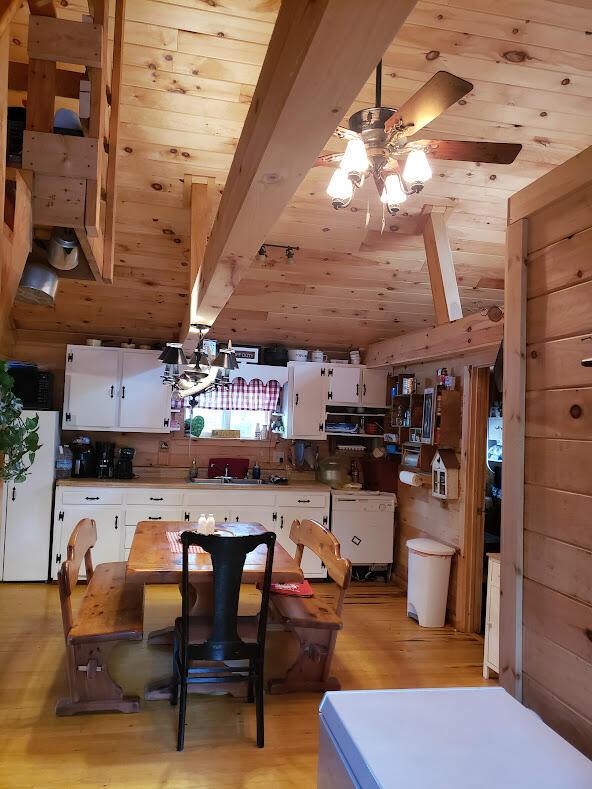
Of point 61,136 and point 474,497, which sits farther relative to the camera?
point 474,497

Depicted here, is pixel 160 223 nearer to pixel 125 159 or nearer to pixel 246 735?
pixel 125 159

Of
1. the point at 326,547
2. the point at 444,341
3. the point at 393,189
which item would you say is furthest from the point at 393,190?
the point at 444,341

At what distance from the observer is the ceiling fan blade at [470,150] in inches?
90.6

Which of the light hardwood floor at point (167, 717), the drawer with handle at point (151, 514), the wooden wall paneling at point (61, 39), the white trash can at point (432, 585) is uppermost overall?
the wooden wall paneling at point (61, 39)

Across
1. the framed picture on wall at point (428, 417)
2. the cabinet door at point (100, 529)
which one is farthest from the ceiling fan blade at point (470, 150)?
the cabinet door at point (100, 529)

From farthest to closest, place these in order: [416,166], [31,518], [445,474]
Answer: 1. [31,518]
2. [445,474]
3. [416,166]

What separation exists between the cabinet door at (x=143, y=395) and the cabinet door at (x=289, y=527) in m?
1.47

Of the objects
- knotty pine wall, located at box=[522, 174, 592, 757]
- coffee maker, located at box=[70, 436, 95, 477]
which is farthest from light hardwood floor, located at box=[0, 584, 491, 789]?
knotty pine wall, located at box=[522, 174, 592, 757]

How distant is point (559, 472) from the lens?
4.91ft

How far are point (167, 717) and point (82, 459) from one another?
3127mm

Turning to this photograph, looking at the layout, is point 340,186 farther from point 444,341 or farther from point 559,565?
point 444,341

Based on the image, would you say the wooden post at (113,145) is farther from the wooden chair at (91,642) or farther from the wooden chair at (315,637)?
the wooden chair at (315,637)

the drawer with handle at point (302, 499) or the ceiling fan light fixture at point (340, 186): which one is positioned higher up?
the ceiling fan light fixture at point (340, 186)

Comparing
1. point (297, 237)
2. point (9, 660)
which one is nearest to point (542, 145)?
point (297, 237)
